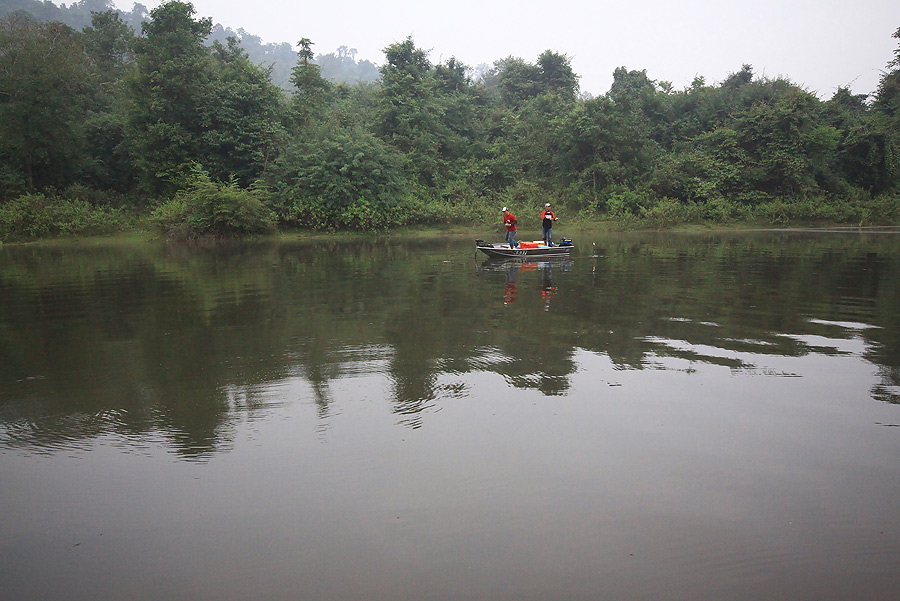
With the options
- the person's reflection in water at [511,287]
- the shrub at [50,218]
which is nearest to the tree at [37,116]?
the shrub at [50,218]

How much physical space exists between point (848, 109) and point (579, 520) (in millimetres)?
45623

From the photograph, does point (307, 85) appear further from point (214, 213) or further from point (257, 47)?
point (257, 47)

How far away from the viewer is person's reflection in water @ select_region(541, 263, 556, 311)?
39.7 feet

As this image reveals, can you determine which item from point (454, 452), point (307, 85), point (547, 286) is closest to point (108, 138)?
point (307, 85)

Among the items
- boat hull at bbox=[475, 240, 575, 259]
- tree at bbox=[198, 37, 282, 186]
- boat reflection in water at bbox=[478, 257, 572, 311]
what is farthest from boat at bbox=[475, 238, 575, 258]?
tree at bbox=[198, 37, 282, 186]

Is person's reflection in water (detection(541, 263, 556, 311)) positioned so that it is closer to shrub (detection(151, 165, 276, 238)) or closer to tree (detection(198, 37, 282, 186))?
shrub (detection(151, 165, 276, 238))

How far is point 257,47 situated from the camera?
5320 inches

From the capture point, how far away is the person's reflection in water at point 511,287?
484 inches

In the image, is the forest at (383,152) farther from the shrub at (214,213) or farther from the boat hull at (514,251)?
the boat hull at (514,251)

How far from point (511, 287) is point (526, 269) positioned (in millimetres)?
3979

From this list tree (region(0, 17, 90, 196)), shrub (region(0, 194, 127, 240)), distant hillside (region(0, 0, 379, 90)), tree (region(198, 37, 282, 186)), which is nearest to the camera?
shrub (region(0, 194, 127, 240))

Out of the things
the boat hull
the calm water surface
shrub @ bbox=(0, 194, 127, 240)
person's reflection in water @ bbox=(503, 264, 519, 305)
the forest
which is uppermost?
the forest

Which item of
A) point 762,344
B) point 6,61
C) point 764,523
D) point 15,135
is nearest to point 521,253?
point 762,344

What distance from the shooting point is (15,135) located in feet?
110
